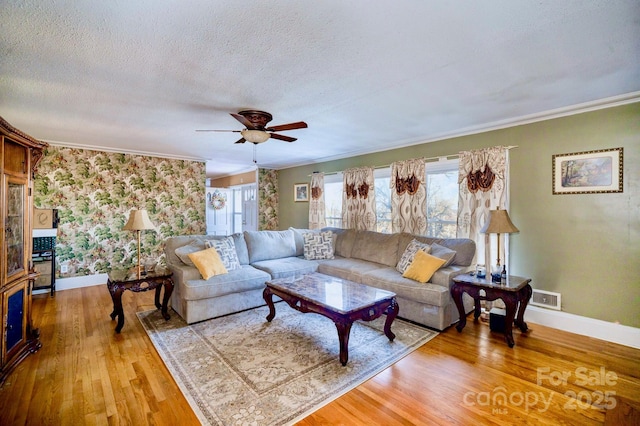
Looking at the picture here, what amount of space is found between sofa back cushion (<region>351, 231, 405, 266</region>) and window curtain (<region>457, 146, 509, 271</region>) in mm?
939

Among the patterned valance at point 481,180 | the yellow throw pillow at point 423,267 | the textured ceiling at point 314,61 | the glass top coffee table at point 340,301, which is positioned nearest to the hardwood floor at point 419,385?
the glass top coffee table at point 340,301

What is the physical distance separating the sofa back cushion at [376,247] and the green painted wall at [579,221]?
58.8 inches

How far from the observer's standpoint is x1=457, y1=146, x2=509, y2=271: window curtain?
3.51 metres

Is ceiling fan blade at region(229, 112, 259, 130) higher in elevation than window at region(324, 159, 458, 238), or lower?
higher

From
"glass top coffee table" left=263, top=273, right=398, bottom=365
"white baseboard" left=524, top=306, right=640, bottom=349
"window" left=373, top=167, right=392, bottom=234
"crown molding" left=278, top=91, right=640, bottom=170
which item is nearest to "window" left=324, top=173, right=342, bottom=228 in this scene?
"window" left=373, top=167, right=392, bottom=234

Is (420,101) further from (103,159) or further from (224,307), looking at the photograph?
(103,159)

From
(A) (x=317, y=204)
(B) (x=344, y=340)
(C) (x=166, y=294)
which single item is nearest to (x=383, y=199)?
(A) (x=317, y=204)

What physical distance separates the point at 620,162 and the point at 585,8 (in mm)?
2096

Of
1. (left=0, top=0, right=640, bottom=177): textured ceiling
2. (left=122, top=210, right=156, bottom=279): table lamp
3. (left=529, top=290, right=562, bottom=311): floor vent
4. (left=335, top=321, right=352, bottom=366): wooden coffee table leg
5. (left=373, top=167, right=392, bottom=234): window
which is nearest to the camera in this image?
(left=0, top=0, right=640, bottom=177): textured ceiling

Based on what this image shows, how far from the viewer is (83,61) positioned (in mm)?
2066

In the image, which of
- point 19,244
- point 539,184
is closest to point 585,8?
point 539,184

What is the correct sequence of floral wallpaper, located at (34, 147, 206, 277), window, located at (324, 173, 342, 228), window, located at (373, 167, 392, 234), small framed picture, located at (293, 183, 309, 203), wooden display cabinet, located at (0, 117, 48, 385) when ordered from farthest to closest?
small framed picture, located at (293, 183, 309, 203) → window, located at (324, 173, 342, 228) → window, located at (373, 167, 392, 234) → floral wallpaper, located at (34, 147, 206, 277) → wooden display cabinet, located at (0, 117, 48, 385)

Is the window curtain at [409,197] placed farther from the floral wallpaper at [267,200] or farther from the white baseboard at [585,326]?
the floral wallpaper at [267,200]

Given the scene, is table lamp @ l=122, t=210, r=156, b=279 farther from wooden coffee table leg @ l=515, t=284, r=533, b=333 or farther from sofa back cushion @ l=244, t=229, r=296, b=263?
wooden coffee table leg @ l=515, t=284, r=533, b=333
